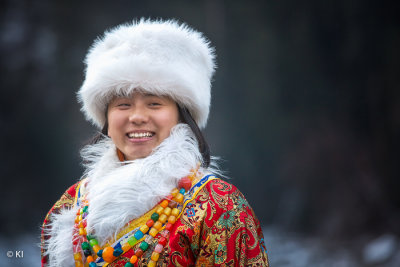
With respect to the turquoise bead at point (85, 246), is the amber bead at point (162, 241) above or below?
below

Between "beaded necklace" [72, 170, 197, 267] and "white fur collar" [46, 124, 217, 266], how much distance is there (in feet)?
0.08

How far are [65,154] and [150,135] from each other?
3.62 metres

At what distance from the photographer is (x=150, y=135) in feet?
4.46

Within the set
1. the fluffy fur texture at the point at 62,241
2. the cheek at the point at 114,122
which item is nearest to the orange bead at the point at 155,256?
the fluffy fur texture at the point at 62,241

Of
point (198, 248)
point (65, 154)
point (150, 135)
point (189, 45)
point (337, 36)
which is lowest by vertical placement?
point (198, 248)

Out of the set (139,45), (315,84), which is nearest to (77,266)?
(139,45)

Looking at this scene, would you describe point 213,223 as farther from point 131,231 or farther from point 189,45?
point 189,45

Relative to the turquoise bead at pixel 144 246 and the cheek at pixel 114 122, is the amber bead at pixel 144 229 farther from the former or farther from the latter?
the cheek at pixel 114 122

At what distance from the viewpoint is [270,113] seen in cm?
450

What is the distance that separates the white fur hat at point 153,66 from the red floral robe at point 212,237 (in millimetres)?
353

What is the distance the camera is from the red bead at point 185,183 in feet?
4.28

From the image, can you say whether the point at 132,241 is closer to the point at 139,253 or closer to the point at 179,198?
the point at 139,253

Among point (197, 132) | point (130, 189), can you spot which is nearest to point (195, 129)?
point (197, 132)

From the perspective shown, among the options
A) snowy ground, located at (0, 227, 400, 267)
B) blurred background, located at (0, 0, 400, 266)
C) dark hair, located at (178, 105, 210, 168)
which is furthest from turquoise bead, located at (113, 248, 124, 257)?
blurred background, located at (0, 0, 400, 266)
